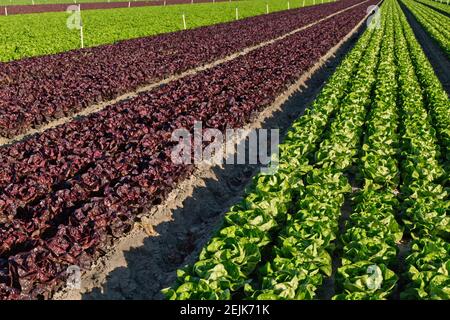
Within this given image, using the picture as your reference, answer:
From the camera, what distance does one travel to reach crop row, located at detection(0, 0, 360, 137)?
13086 mm

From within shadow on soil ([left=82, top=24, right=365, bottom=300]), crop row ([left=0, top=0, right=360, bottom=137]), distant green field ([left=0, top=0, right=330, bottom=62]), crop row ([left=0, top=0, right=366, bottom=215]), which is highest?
distant green field ([left=0, top=0, right=330, bottom=62])

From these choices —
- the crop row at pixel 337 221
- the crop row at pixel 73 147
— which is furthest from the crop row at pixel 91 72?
the crop row at pixel 337 221

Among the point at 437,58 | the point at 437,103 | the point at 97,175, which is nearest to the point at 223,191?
the point at 97,175

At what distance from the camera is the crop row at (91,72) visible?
1309 centimetres

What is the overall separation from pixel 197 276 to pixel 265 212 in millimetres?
1756

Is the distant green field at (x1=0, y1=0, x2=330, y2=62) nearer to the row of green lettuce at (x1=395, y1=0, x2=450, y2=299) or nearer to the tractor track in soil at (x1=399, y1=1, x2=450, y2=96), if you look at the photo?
the tractor track in soil at (x1=399, y1=1, x2=450, y2=96)

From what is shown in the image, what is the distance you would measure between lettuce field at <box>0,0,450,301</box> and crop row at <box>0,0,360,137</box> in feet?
0.31

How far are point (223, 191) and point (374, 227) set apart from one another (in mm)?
4044

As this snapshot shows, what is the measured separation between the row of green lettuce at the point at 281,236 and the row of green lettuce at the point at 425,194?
42.9 inches

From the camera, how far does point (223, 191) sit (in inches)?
381

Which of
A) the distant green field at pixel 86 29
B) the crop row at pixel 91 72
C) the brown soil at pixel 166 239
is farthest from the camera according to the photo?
the distant green field at pixel 86 29

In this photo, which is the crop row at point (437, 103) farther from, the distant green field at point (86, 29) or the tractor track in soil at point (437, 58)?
the distant green field at point (86, 29)

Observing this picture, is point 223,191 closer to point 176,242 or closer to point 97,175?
point 176,242

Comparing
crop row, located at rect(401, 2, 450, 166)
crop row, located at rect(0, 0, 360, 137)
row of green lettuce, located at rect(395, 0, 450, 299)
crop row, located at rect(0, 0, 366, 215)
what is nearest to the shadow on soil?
crop row, located at rect(0, 0, 366, 215)
